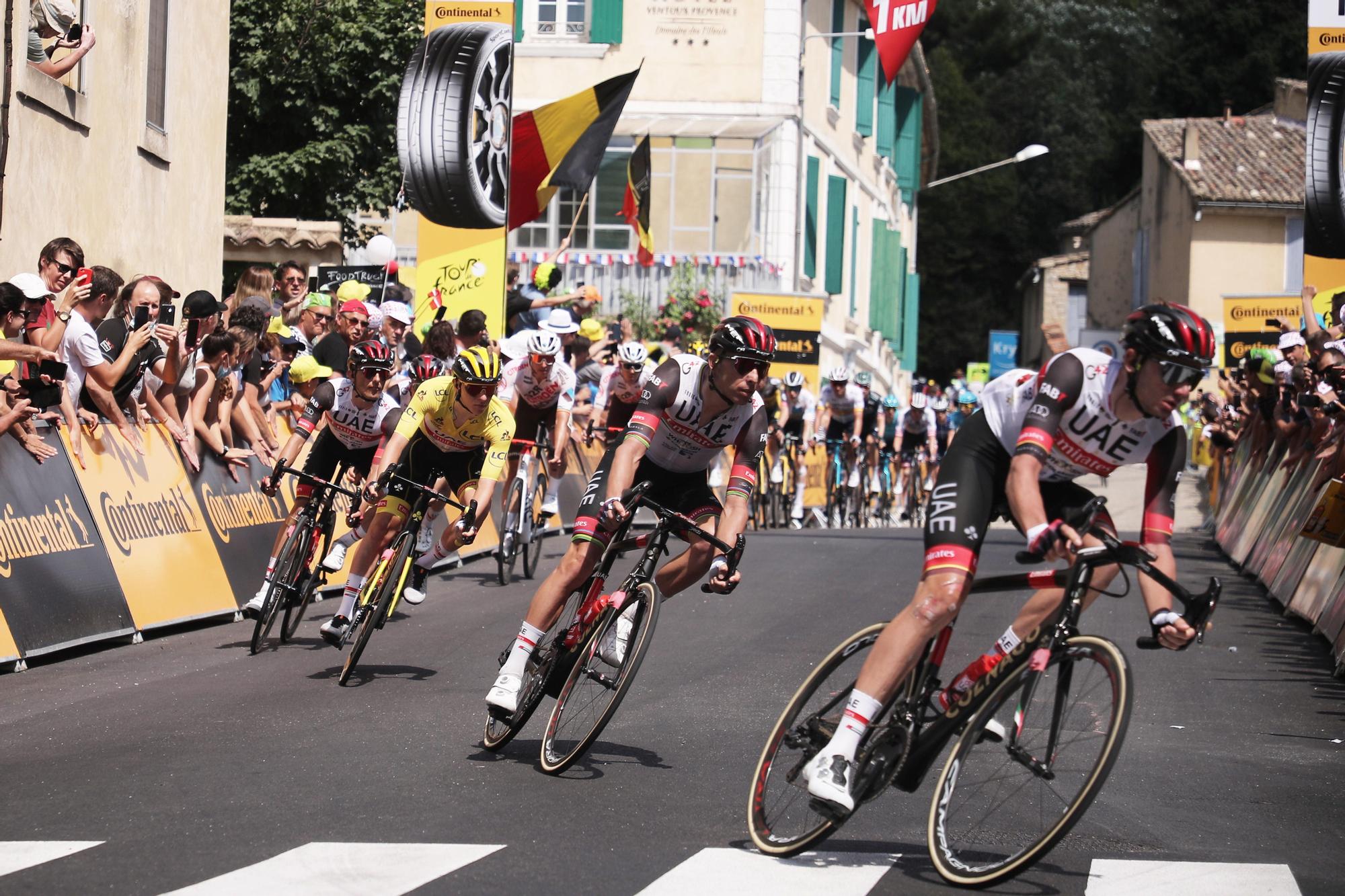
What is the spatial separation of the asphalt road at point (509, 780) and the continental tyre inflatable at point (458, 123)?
24.3ft

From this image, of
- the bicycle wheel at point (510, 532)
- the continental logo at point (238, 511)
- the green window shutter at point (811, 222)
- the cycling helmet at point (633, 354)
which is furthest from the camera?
the green window shutter at point (811, 222)

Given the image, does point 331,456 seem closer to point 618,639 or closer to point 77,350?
point 77,350

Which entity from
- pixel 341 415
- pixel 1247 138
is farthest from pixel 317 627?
pixel 1247 138

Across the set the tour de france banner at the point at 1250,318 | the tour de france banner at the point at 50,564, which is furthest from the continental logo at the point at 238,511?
the tour de france banner at the point at 1250,318

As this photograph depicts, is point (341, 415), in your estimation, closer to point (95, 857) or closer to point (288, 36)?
point (95, 857)

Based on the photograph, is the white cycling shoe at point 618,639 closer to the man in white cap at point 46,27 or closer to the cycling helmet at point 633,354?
the cycling helmet at point 633,354

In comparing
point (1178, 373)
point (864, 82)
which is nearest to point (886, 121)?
point (864, 82)

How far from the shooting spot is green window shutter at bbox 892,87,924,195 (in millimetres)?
53844

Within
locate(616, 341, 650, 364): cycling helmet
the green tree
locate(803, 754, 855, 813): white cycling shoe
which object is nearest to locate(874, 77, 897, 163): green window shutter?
the green tree

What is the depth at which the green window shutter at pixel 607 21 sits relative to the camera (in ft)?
124

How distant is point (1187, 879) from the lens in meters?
6.10

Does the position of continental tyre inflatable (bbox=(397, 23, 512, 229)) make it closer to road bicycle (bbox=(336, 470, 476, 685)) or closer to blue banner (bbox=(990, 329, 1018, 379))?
road bicycle (bbox=(336, 470, 476, 685))

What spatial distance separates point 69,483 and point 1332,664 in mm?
8367

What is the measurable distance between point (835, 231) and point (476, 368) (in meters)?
32.8
